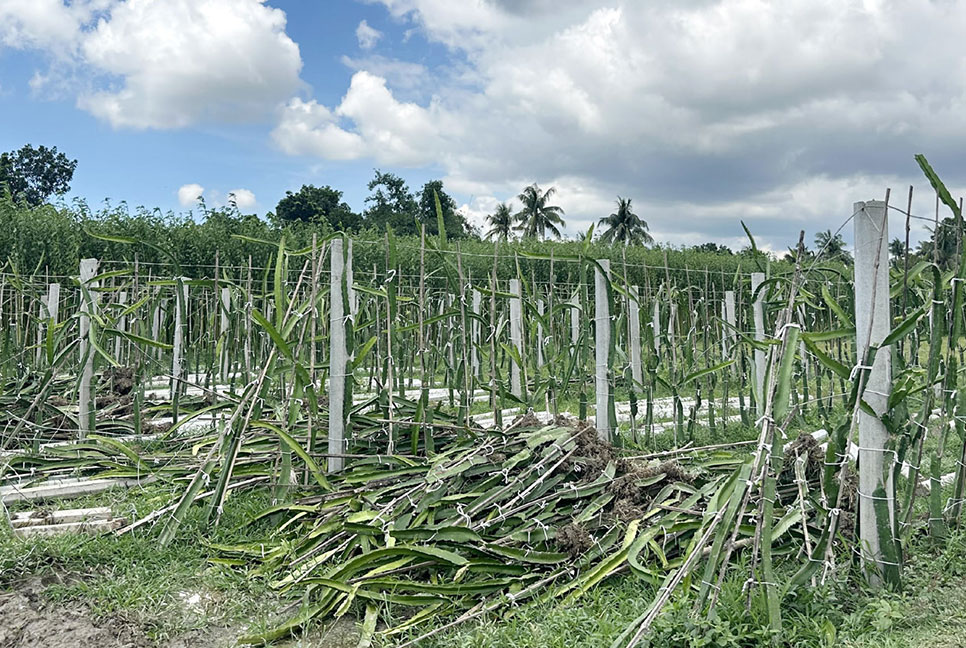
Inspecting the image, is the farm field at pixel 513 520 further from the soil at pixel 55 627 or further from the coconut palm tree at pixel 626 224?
the coconut palm tree at pixel 626 224

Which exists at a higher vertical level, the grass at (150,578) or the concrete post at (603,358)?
the concrete post at (603,358)

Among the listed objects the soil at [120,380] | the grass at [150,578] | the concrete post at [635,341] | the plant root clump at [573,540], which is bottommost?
the grass at [150,578]

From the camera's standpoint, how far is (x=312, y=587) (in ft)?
8.86

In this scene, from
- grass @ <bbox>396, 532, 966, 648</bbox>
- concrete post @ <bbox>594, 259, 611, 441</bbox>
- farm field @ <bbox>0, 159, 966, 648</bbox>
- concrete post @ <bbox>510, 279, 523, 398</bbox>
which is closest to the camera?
grass @ <bbox>396, 532, 966, 648</bbox>

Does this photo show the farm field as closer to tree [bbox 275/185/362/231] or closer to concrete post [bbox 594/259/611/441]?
concrete post [bbox 594/259/611/441]

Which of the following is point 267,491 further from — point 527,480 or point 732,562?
point 732,562

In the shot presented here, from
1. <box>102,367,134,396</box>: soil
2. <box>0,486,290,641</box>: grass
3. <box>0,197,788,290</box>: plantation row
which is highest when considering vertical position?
<box>0,197,788,290</box>: plantation row

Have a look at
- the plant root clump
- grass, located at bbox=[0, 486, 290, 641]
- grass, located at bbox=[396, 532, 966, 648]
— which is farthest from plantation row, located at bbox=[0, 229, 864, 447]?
the plant root clump

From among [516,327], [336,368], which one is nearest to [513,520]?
[336,368]

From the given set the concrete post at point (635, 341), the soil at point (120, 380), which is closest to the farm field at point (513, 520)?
the concrete post at point (635, 341)

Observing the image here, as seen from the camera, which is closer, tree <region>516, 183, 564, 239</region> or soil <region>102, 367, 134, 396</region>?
soil <region>102, 367, 134, 396</region>

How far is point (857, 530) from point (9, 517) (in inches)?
147

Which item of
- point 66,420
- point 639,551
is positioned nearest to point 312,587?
point 639,551

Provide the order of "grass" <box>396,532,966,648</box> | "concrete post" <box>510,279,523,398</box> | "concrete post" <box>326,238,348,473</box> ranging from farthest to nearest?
"concrete post" <box>510,279,523,398</box> < "concrete post" <box>326,238,348,473</box> < "grass" <box>396,532,966,648</box>
